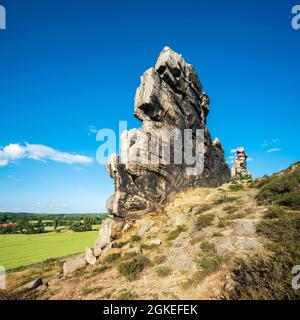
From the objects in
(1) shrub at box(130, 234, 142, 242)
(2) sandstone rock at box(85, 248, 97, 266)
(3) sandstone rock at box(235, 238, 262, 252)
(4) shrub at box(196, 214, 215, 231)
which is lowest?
(2) sandstone rock at box(85, 248, 97, 266)

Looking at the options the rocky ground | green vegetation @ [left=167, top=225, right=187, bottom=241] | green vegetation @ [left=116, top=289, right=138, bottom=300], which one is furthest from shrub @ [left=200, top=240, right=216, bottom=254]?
green vegetation @ [left=116, top=289, right=138, bottom=300]

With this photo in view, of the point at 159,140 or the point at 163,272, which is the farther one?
the point at 159,140

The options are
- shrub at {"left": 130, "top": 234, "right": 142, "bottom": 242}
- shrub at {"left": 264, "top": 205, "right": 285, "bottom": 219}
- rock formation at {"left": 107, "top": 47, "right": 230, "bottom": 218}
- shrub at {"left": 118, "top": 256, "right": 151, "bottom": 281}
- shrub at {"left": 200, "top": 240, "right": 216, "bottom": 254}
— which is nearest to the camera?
shrub at {"left": 118, "top": 256, "right": 151, "bottom": 281}

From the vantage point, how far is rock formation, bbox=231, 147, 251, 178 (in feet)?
263

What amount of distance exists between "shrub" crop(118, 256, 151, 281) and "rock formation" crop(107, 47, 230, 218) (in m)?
10.6

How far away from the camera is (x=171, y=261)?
15492 millimetres

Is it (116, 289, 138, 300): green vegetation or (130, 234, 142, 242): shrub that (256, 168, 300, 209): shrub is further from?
(116, 289, 138, 300): green vegetation

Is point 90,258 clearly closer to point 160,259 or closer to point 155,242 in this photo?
point 155,242

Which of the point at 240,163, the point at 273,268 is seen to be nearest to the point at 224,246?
the point at 273,268

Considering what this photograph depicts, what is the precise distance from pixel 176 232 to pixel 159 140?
12.8 metres

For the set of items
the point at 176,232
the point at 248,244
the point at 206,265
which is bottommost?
the point at 206,265
